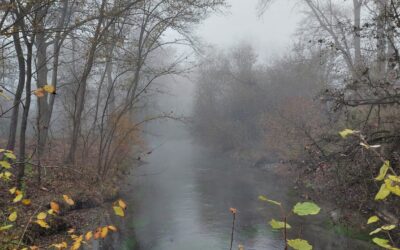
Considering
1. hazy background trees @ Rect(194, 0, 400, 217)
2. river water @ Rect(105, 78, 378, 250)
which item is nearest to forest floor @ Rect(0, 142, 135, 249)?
river water @ Rect(105, 78, 378, 250)

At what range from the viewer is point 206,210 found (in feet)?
51.6

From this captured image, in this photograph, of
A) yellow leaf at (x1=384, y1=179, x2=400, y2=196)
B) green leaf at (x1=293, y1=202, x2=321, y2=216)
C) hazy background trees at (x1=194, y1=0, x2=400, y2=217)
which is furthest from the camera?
hazy background trees at (x1=194, y1=0, x2=400, y2=217)

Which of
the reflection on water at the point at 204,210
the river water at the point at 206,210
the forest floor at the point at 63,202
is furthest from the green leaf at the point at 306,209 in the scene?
the forest floor at the point at 63,202

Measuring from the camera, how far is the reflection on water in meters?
12.1

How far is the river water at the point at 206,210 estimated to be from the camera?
12102mm

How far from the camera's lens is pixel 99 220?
509 inches

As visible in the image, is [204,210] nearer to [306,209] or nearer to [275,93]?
[306,209]

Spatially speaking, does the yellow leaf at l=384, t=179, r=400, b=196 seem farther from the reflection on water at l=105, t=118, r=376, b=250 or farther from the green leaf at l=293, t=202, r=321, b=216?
the reflection on water at l=105, t=118, r=376, b=250

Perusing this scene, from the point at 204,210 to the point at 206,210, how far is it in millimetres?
73

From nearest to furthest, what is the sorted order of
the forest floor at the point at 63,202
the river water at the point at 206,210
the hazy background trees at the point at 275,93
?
the forest floor at the point at 63,202 → the river water at the point at 206,210 → the hazy background trees at the point at 275,93

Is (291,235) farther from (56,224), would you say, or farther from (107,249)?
(56,224)

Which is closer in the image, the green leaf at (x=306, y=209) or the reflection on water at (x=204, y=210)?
the green leaf at (x=306, y=209)

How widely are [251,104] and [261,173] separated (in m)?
10.6

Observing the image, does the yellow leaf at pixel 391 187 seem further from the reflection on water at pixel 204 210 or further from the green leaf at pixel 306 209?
the reflection on water at pixel 204 210
